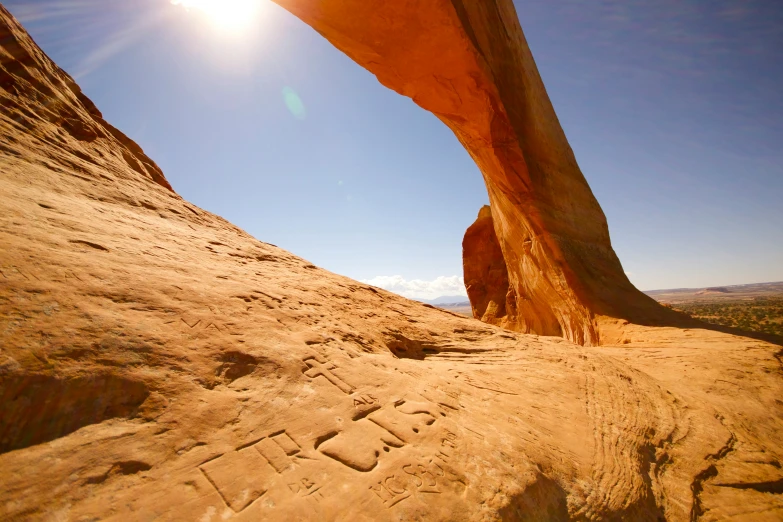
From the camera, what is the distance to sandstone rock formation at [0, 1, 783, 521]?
1976mm

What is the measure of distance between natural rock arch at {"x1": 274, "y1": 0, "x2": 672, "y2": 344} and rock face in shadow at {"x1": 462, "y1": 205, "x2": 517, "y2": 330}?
28.2 feet

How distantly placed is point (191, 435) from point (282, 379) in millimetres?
807

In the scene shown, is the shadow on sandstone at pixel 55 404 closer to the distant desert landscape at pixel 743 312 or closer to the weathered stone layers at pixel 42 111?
the weathered stone layers at pixel 42 111

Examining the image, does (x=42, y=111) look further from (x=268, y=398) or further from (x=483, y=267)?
(x=483, y=267)

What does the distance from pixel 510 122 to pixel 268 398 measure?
12.7 m

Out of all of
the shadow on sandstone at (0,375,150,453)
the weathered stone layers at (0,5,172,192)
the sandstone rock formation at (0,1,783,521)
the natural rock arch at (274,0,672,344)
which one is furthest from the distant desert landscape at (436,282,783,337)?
the weathered stone layers at (0,5,172,192)

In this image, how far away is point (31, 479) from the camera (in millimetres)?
1675

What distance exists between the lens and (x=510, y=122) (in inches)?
489

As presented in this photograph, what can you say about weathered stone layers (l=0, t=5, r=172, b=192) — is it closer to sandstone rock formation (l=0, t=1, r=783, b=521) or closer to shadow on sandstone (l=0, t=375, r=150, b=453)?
sandstone rock formation (l=0, t=1, r=783, b=521)

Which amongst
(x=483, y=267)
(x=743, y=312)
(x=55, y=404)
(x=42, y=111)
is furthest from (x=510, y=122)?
(x=743, y=312)

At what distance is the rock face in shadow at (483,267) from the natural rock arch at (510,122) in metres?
8.60

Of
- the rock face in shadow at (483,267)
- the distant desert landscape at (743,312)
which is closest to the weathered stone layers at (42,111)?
the distant desert landscape at (743,312)

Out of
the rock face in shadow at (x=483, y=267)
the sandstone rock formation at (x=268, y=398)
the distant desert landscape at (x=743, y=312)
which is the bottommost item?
the distant desert landscape at (x=743, y=312)

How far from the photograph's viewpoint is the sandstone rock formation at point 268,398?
1.98 m
